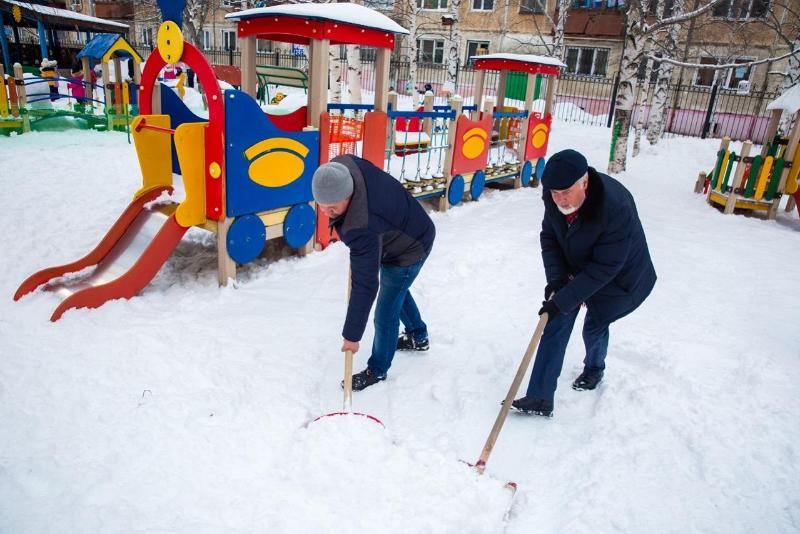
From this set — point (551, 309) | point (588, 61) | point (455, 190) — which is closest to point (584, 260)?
point (551, 309)

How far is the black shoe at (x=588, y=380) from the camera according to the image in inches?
126

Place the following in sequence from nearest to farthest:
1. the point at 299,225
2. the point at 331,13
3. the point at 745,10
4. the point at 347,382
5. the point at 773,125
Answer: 1. the point at 347,382
2. the point at 331,13
3. the point at 299,225
4. the point at 773,125
5. the point at 745,10

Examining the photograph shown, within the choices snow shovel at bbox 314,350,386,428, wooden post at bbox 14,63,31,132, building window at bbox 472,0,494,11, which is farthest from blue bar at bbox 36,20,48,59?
snow shovel at bbox 314,350,386,428

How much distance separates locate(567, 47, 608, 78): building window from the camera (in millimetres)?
22172

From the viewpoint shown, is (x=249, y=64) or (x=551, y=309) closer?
(x=551, y=309)

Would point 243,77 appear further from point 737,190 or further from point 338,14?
point 737,190

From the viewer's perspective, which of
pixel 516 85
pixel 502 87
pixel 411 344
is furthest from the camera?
pixel 516 85

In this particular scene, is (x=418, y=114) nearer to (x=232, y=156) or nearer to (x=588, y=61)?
(x=232, y=156)

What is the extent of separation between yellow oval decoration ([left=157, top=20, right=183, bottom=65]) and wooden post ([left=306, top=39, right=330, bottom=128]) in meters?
1.18

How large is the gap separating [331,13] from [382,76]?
104 cm

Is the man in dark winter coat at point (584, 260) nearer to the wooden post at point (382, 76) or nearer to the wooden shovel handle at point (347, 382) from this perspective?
the wooden shovel handle at point (347, 382)

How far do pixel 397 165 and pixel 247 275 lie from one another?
15.2 ft

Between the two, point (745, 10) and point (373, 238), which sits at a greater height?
point (745, 10)

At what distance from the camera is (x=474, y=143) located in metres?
7.50
